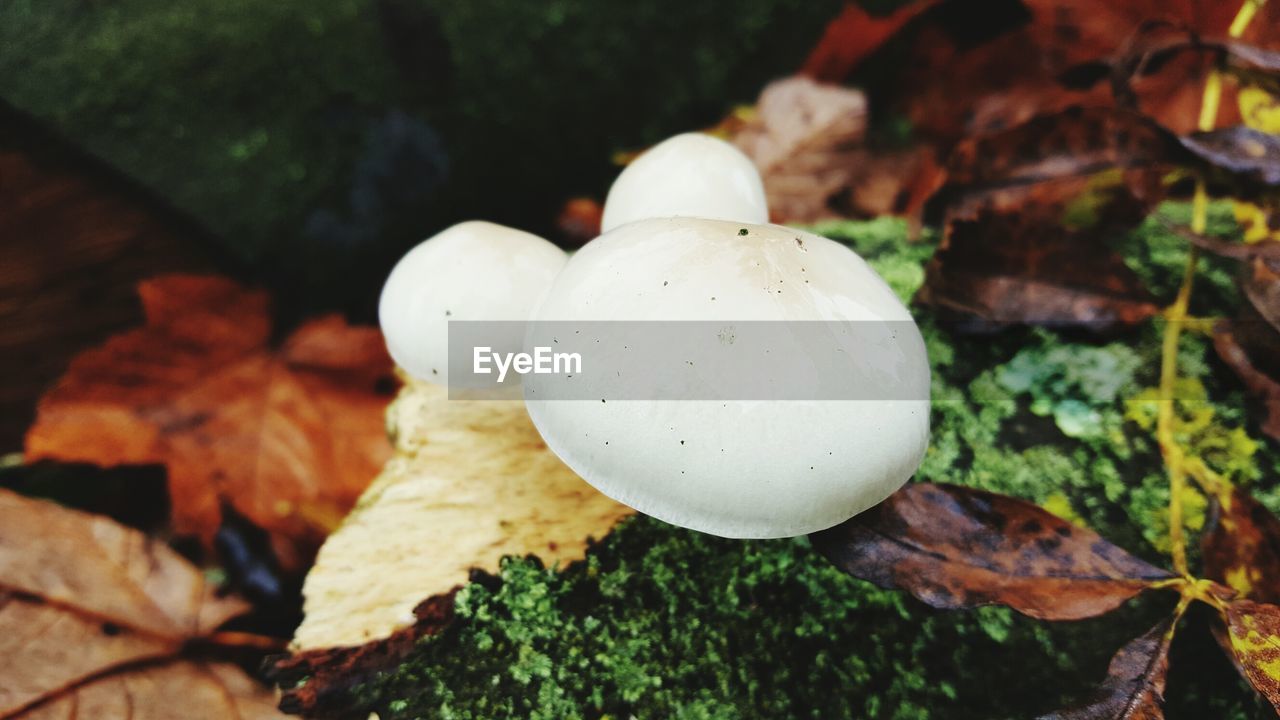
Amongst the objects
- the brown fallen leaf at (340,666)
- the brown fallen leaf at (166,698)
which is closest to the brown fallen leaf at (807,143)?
the brown fallen leaf at (340,666)

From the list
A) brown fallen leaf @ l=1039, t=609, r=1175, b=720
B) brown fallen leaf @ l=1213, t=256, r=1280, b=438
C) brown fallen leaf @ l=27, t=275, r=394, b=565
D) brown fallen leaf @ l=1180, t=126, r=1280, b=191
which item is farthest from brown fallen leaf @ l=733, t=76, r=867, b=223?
brown fallen leaf @ l=1039, t=609, r=1175, b=720

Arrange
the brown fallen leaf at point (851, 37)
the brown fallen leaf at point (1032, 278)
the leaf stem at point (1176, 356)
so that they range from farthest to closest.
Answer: the brown fallen leaf at point (851, 37), the brown fallen leaf at point (1032, 278), the leaf stem at point (1176, 356)

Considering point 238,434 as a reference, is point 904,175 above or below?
above

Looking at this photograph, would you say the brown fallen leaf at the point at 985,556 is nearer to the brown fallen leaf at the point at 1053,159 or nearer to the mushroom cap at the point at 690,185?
the mushroom cap at the point at 690,185

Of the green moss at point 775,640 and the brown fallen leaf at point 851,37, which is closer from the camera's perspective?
the green moss at point 775,640

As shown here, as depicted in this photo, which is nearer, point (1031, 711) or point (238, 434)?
point (1031, 711)

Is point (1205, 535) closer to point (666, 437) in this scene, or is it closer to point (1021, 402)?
point (1021, 402)

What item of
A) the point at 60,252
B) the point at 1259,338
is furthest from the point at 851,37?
the point at 60,252

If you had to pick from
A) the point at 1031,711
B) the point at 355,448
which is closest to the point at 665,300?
the point at 1031,711
